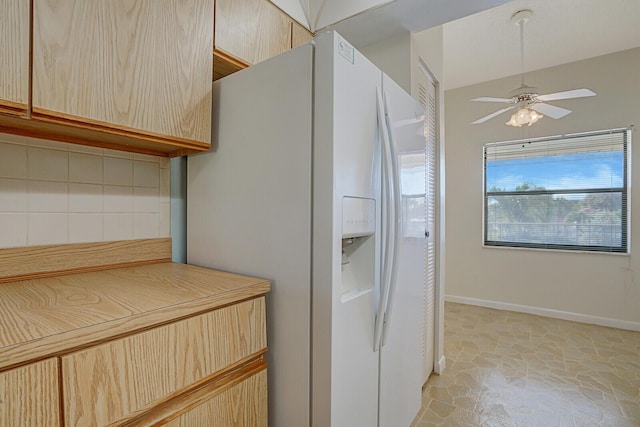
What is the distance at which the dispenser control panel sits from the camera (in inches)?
40.5

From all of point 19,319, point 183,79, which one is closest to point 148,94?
point 183,79

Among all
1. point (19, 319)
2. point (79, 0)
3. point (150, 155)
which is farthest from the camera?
point (150, 155)

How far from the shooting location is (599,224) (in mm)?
3371

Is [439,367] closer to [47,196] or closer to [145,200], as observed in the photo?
[145,200]

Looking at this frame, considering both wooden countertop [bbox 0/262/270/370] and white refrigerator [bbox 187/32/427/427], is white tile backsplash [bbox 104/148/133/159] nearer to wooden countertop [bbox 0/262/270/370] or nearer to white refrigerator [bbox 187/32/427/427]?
white refrigerator [bbox 187/32/427/427]

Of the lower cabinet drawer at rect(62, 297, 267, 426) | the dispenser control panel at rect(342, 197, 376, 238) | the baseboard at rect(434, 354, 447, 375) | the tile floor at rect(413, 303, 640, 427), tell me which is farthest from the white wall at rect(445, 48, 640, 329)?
the lower cabinet drawer at rect(62, 297, 267, 426)

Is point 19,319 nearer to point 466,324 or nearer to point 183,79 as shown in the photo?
point 183,79

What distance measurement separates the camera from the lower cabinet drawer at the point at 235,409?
0.88 m

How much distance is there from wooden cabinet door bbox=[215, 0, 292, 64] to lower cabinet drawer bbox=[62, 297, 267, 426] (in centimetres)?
103

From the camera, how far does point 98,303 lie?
0.83 m

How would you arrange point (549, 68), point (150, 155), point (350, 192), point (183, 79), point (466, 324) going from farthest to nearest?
point (549, 68) < point (466, 324) < point (150, 155) < point (183, 79) < point (350, 192)

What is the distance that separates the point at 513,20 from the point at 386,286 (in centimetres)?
271

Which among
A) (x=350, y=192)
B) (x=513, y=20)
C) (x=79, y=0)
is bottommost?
(x=350, y=192)

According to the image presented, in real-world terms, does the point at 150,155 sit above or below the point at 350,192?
above
